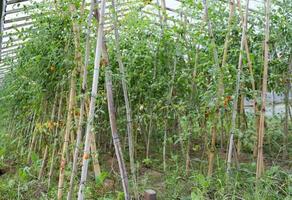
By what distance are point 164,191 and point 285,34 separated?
1555mm

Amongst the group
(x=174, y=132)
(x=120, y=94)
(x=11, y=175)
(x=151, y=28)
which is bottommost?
(x=11, y=175)

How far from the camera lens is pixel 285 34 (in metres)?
3.20

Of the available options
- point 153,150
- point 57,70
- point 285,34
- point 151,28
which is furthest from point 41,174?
point 285,34

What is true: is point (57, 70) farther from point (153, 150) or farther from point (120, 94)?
point (153, 150)

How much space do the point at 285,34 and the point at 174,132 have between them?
1.24m

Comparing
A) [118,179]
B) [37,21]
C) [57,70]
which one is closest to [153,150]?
[118,179]

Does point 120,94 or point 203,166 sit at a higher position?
point 120,94

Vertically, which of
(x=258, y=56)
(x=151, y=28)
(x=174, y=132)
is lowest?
(x=174, y=132)

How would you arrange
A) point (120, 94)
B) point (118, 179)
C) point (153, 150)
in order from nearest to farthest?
point (118, 179) < point (120, 94) < point (153, 150)

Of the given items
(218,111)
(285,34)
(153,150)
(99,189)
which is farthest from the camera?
(153,150)

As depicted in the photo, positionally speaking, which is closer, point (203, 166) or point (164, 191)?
point (164, 191)

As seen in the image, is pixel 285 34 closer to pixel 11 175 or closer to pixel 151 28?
pixel 151 28

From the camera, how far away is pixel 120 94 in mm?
3549

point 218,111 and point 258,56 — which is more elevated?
point 258,56
